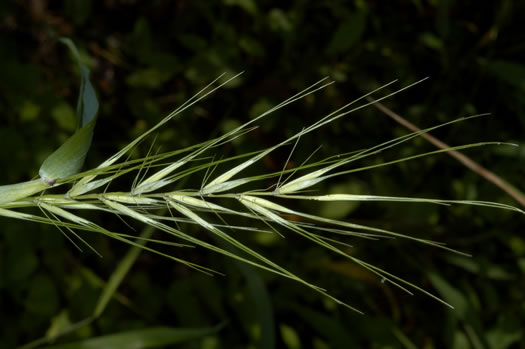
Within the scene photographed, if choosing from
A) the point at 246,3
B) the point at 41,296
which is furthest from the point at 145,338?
the point at 246,3

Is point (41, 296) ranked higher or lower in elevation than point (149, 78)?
lower

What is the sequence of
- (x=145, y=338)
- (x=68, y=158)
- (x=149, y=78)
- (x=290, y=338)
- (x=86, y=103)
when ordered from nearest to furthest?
(x=68, y=158)
(x=86, y=103)
(x=145, y=338)
(x=290, y=338)
(x=149, y=78)

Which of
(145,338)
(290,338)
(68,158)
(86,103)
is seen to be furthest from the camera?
(290,338)

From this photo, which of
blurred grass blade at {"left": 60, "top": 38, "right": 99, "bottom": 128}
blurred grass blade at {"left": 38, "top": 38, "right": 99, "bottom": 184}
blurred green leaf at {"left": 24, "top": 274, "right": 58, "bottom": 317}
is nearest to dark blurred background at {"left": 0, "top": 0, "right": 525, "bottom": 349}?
blurred green leaf at {"left": 24, "top": 274, "right": 58, "bottom": 317}

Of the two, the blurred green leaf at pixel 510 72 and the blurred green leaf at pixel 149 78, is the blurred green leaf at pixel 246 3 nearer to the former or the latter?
the blurred green leaf at pixel 149 78

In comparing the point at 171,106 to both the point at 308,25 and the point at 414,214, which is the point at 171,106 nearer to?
the point at 308,25

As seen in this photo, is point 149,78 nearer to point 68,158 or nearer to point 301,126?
point 301,126

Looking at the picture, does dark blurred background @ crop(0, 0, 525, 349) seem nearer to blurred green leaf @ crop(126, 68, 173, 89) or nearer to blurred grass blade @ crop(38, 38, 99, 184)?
blurred green leaf @ crop(126, 68, 173, 89)

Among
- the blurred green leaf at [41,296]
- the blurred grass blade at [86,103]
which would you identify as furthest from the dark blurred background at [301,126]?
the blurred grass blade at [86,103]
